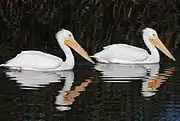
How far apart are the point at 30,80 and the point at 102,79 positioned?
1192 millimetres

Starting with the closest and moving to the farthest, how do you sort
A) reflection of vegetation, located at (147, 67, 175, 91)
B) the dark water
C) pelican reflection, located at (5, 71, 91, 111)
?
the dark water
pelican reflection, located at (5, 71, 91, 111)
reflection of vegetation, located at (147, 67, 175, 91)

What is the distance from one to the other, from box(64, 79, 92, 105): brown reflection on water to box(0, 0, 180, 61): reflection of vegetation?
5371mm

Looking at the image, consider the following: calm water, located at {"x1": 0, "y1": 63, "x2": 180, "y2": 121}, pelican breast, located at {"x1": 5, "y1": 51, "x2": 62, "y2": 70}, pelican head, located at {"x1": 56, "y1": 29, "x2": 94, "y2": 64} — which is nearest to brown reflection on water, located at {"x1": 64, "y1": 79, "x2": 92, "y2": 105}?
calm water, located at {"x1": 0, "y1": 63, "x2": 180, "y2": 121}

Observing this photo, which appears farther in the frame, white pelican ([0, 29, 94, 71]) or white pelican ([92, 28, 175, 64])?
white pelican ([92, 28, 175, 64])

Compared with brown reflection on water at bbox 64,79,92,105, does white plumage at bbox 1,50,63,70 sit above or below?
above

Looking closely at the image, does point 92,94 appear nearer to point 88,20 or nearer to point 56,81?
point 56,81

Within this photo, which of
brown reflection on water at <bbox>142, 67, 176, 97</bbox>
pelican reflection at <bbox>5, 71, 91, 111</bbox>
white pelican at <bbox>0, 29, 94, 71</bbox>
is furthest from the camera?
white pelican at <bbox>0, 29, 94, 71</bbox>

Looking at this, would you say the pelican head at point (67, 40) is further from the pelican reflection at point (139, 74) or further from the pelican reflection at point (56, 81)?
the pelican reflection at point (56, 81)

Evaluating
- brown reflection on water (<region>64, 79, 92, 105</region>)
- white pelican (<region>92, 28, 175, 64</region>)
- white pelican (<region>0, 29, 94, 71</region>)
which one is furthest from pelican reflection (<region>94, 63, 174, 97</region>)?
white pelican (<region>0, 29, 94, 71</region>)


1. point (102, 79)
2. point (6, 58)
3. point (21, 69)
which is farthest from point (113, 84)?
point (6, 58)

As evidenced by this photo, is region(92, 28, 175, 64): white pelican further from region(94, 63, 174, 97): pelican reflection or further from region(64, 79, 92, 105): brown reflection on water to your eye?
region(64, 79, 92, 105): brown reflection on water

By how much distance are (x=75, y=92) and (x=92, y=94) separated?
1.01 ft

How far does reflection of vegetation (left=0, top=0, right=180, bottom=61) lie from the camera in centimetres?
1838

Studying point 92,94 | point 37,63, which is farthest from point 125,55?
point 92,94
